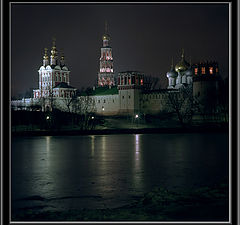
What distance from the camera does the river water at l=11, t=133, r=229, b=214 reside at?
30.4 feet

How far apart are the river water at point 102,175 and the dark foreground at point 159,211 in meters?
0.49

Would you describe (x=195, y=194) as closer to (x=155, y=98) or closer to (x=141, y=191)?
(x=141, y=191)

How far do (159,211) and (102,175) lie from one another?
490 cm

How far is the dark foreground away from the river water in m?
0.49

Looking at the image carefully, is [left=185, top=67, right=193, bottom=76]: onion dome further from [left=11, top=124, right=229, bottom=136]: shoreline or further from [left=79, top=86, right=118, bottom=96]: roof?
[left=11, top=124, right=229, bottom=136]: shoreline

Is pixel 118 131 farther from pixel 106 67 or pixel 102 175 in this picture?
pixel 106 67

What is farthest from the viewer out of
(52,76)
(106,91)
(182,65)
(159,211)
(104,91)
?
(52,76)

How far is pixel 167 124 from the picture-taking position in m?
49.8

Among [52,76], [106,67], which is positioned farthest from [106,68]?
[52,76]

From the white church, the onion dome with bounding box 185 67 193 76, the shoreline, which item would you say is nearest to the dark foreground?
the shoreline

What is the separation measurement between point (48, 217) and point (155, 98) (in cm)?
6278

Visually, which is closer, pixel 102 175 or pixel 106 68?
pixel 102 175

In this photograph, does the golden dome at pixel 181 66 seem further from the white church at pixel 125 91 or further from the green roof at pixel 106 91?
the green roof at pixel 106 91

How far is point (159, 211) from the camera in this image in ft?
25.9
